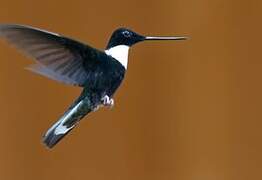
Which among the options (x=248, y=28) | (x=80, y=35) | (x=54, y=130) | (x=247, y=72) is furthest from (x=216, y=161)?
(x=54, y=130)

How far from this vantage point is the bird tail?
2.11 feet

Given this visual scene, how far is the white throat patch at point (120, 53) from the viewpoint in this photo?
0.69 m

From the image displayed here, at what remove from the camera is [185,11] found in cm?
168

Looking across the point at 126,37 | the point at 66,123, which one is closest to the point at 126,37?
the point at 126,37

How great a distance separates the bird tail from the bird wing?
0.08 ft

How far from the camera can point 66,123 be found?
0.65 meters

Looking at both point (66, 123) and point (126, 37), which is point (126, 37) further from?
point (66, 123)

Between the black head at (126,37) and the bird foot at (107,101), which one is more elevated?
the black head at (126,37)

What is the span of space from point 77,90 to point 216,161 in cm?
42

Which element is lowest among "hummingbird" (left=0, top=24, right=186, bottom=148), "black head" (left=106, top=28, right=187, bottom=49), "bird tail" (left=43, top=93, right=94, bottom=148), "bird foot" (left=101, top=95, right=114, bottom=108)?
"bird tail" (left=43, top=93, right=94, bottom=148)

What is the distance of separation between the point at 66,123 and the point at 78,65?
67mm

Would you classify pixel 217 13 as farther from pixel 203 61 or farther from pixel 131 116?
pixel 131 116

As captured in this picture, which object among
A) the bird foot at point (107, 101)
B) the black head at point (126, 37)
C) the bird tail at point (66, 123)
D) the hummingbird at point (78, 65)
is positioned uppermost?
the black head at point (126, 37)

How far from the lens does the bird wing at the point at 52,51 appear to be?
0.61 meters
